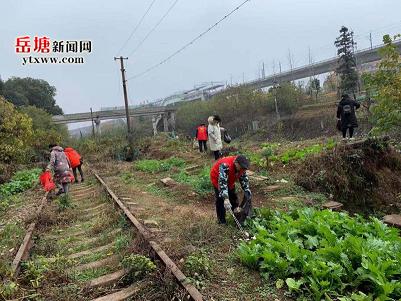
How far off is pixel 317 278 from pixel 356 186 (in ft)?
20.6

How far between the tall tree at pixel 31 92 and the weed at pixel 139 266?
60.1 m

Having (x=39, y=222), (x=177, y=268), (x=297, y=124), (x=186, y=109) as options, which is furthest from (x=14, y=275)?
(x=186, y=109)

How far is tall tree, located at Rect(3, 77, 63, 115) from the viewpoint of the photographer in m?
59.2

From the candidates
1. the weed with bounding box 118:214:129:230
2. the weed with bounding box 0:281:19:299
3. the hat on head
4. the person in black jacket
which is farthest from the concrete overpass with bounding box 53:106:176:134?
the weed with bounding box 0:281:19:299

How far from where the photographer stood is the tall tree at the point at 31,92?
5925cm

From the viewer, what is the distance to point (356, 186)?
31.6ft

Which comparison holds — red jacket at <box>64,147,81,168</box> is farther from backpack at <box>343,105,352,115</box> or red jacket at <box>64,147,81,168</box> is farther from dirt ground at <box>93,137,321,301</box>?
backpack at <box>343,105,352,115</box>

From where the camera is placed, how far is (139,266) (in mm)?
4648

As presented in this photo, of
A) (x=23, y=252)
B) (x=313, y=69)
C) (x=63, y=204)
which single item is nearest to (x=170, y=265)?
(x=23, y=252)

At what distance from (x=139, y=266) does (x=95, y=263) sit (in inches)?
Answer: 40.7

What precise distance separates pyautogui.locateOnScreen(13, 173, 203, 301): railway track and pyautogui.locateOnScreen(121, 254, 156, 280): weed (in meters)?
0.01

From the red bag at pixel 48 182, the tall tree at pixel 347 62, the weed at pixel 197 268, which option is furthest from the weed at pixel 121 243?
the tall tree at pixel 347 62

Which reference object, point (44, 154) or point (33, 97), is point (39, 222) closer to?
point (44, 154)

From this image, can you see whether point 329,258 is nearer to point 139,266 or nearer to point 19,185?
point 139,266
